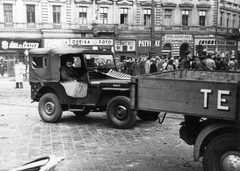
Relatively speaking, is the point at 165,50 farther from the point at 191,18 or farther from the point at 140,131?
the point at 140,131

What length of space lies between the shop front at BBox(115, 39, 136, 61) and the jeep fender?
111ft

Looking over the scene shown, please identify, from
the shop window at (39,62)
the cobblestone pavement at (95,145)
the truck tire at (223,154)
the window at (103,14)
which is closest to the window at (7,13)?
the window at (103,14)

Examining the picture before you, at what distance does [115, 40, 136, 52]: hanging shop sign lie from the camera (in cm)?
3853

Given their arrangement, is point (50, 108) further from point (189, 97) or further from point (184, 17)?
point (184, 17)

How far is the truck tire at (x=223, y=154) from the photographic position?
13.5ft

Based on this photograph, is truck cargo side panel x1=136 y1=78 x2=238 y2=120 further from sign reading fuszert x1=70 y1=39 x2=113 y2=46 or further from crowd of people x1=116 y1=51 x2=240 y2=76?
sign reading fuszert x1=70 y1=39 x2=113 y2=46

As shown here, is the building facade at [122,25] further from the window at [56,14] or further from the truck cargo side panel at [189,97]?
the truck cargo side panel at [189,97]

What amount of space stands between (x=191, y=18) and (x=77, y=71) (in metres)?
35.6

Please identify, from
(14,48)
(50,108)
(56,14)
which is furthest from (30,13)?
(50,108)

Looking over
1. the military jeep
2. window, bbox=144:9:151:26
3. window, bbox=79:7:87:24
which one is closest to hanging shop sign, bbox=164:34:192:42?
window, bbox=144:9:151:26

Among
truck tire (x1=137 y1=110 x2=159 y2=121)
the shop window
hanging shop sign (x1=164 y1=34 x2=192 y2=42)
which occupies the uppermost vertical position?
hanging shop sign (x1=164 y1=34 x2=192 y2=42)

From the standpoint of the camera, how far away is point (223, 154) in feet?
13.8

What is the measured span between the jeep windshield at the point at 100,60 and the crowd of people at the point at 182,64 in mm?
3902

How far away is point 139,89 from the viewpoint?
4984mm
